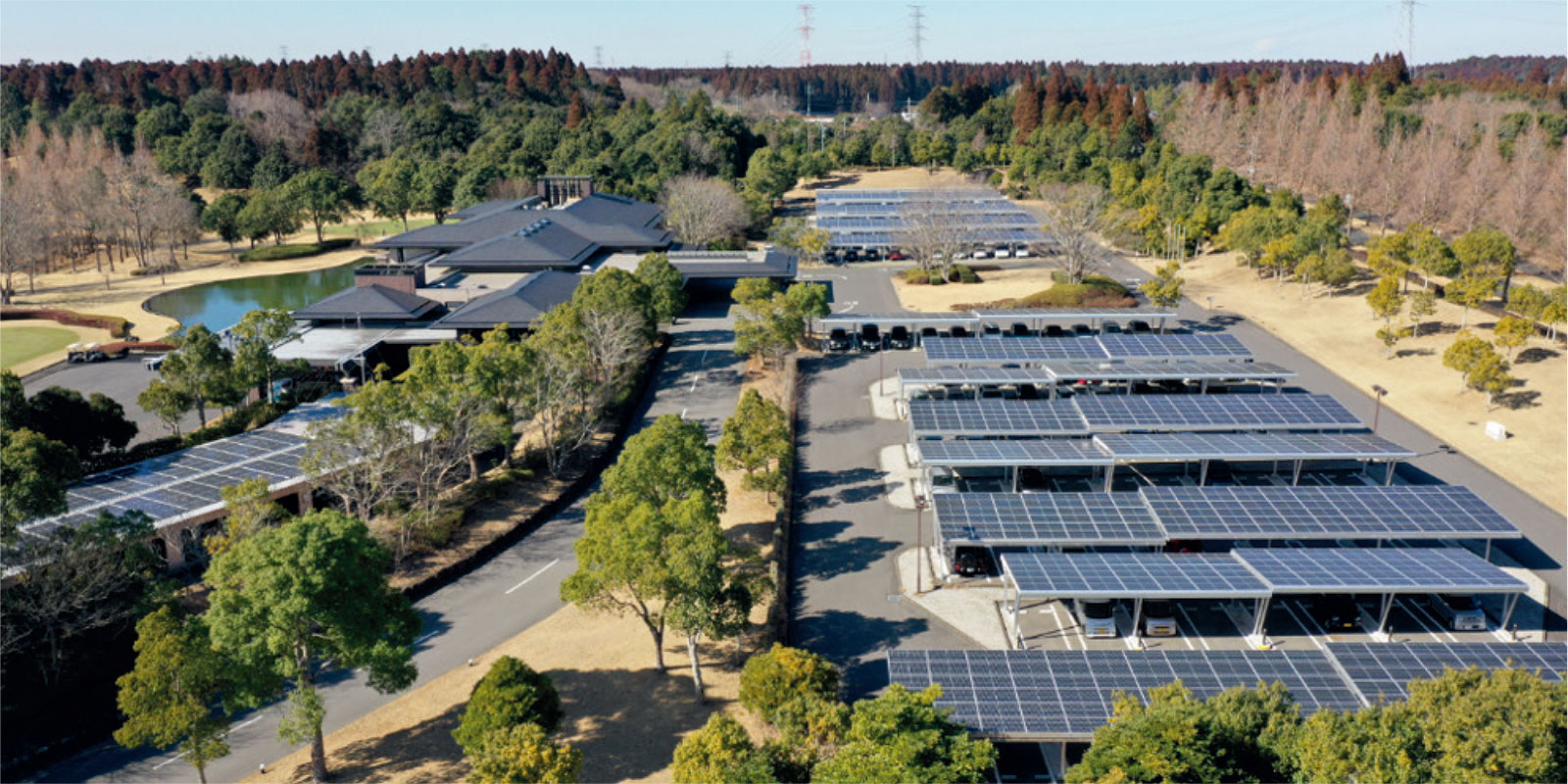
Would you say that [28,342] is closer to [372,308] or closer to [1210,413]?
[372,308]

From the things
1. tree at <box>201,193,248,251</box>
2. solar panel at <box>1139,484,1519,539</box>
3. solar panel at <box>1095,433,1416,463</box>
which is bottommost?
solar panel at <box>1139,484,1519,539</box>

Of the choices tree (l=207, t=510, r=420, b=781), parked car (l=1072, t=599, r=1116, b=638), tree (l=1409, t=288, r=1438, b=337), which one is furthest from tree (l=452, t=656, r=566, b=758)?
tree (l=1409, t=288, r=1438, b=337)

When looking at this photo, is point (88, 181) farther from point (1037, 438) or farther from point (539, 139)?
point (1037, 438)

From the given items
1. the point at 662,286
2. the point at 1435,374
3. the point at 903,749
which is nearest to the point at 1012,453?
the point at 903,749

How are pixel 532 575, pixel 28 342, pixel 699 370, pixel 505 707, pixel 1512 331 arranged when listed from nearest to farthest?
pixel 505 707 < pixel 532 575 < pixel 1512 331 < pixel 699 370 < pixel 28 342

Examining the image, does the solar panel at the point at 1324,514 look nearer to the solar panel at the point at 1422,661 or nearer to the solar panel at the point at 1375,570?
the solar panel at the point at 1375,570

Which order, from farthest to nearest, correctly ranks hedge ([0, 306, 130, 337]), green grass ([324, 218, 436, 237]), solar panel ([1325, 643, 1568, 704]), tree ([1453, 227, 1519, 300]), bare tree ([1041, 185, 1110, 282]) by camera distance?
1. green grass ([324, 218, 436, 237])
2. bare tree ([1041, 185, 1110, 282])
3. hedge ([0, 306, 130, 337])
4. tree ([1453, 227, 1519, 300])
5. solar panel ([1325, 643, 1568, 704])

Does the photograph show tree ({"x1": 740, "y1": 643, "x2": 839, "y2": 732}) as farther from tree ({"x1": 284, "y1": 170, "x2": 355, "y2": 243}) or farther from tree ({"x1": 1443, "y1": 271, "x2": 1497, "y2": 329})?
tree ({"x1": 284, "y1": 170, "x2": 355, "y2": 243})
